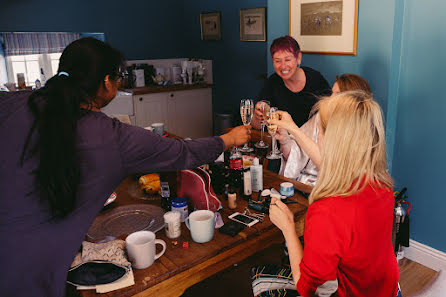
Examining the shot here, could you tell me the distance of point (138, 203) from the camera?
1829mm

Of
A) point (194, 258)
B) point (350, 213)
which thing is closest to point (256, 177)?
point (194, 258)

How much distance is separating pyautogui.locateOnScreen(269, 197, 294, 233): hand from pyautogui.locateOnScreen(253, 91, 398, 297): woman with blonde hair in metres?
0.15

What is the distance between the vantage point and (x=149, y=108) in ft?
16.3

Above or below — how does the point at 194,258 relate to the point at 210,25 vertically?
below

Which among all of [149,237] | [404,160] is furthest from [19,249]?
[404,160]

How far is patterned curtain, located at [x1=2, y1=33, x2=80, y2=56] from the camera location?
4.76m

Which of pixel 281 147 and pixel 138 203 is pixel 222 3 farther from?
pixel 138 203

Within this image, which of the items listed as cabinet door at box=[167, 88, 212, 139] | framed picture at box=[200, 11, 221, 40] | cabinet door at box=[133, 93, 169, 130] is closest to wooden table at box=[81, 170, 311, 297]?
cabinet door at box=[133, 93, 169, 130]

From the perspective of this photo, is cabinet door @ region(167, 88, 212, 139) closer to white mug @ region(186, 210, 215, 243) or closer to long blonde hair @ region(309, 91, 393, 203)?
white mug @ region(186, 210, 215, 243)

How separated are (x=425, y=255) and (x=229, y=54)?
11.1 ft

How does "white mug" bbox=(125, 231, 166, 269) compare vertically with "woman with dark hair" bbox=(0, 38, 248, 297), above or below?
below

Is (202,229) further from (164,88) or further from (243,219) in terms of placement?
(164,88)

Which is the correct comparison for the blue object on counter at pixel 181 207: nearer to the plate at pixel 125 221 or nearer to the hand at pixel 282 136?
the plate at pixel 125 221

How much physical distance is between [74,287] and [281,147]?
153 cm
